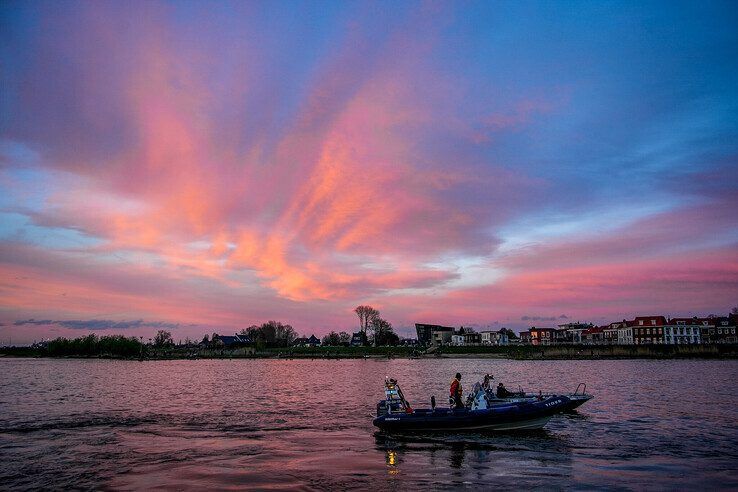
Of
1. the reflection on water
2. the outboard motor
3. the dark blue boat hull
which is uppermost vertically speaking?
the outboard motor

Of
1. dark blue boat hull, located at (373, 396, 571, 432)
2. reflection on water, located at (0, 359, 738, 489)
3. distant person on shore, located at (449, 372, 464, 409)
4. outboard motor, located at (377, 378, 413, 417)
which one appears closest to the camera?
reflection on water, located at (0, 359, 738, 489)

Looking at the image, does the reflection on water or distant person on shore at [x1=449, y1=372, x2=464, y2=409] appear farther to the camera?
distant person on shore at [x1=449, y1=372, x2=464, y2=409]

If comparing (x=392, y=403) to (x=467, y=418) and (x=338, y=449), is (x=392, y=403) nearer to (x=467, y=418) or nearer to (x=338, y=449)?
(x=467, y=418)

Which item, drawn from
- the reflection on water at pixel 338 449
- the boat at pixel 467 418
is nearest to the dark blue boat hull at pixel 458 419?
the boat at pixel 467 418

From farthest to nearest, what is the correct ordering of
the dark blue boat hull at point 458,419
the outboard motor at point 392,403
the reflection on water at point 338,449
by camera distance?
the outboard motor at point 392,403, the dark blue boat hull at point 458,419, the reflection on water at point 338,449

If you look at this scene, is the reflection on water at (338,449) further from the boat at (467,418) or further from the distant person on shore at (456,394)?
the distant person on shore at (456,394)

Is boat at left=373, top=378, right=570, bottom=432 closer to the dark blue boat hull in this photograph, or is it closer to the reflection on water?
the dark blue boat hull

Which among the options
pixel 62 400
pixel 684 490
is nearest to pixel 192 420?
pixel 62 400

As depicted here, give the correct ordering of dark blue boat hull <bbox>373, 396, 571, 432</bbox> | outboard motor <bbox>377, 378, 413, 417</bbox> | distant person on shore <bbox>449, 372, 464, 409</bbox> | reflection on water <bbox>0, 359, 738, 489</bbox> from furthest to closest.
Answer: outboard motor <bbox>377, 378, 413, 417</bbox>
distant person on shore <bbox>449, 372, 464, 409</bbox>
dark blue boat hull <bbox>373, 396, 571, 432</bbox>
reflection on water <bbox>0, 359, 738, 489</bbox>

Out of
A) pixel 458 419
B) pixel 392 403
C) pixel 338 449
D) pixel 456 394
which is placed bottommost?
pixel 338 449

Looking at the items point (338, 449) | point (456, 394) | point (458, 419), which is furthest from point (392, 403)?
point (338, 449)

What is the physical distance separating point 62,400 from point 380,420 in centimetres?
4193

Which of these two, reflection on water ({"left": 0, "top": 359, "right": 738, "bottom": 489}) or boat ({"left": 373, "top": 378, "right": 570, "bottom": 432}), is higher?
boat ({"left": 373, "top": 378, "right": 570, "bottom": 432})

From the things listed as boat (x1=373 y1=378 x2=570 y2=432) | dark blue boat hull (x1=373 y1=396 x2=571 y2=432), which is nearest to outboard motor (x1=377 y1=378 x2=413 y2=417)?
boat (x1=373 y1=378 x2=570 y2=432)
